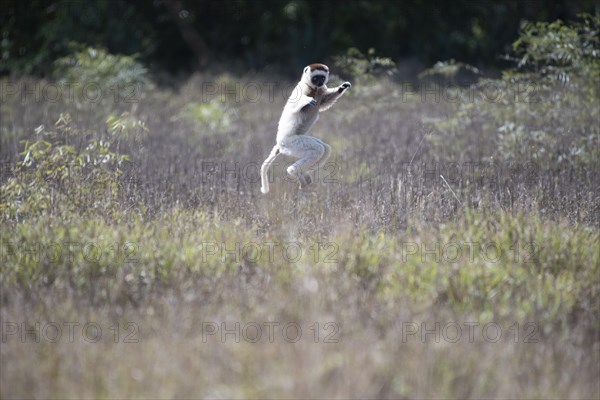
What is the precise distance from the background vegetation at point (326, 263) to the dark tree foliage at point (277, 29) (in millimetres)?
9292

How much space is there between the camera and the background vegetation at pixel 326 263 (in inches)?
137

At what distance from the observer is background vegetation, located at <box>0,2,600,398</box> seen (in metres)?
3.48

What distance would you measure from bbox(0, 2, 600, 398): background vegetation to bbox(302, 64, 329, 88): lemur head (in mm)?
1023

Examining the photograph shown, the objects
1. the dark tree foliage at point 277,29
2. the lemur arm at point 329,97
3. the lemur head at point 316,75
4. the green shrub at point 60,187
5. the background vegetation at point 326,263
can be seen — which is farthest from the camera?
the dark tree foliage at point 277,29

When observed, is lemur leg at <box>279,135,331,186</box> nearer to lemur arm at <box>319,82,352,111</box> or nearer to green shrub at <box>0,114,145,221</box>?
lemur arm at <box>319,82,352,111</box>

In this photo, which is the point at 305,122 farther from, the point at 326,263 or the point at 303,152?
the point at 326,263

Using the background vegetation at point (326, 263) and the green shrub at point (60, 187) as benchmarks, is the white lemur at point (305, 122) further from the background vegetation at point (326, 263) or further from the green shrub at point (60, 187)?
the green shrub at point (60, 187)

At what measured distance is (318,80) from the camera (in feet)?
20.8

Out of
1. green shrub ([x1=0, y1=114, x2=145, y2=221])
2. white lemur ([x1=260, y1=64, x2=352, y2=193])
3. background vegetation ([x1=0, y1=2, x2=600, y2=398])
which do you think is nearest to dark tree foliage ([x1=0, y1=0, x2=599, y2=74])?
background vegetation ([x1=0, y1=2, x2=600, y2=398])

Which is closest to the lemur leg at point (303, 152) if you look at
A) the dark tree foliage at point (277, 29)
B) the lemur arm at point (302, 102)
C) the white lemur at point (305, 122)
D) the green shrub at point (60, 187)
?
the white lemur at point (305, 122)

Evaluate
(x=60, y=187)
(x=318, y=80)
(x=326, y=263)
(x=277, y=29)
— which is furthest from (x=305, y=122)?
(x=277, y=29)

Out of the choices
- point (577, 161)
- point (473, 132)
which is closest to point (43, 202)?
point (577, 161)

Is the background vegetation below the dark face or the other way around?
below

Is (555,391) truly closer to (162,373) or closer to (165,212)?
(162,373)
